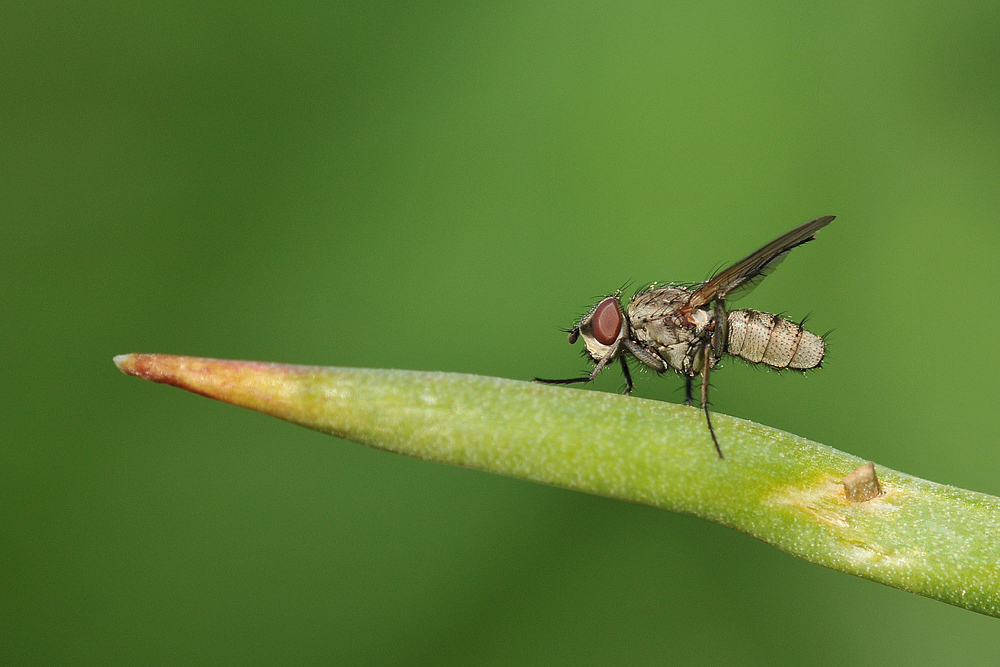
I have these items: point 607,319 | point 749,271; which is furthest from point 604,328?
point 749,271

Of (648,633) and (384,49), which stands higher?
(384,49)

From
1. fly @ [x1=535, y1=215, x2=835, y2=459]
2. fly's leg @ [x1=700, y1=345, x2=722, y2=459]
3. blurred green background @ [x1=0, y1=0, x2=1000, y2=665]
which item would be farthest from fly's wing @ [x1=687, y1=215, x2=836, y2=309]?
blurred green background @ [x1=0, y1=0, x2=1000, y2=665]

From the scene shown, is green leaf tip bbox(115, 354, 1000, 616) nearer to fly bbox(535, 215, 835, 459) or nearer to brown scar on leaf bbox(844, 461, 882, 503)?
brown scar on leaf bbox(844, 461, 882, 503)

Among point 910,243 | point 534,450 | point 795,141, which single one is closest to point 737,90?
point 795,141

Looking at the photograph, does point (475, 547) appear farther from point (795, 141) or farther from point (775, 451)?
point (795, 141)

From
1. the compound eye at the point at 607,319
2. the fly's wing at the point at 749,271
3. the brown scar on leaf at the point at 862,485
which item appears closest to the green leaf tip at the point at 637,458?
the brown scar on leaf at the point at 862,485

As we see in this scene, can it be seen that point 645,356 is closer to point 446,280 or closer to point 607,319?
point 607,319
